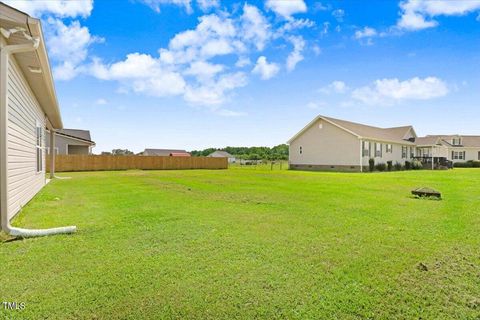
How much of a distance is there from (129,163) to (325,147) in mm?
19391

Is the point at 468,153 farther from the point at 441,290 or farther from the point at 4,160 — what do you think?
the point at 4,160

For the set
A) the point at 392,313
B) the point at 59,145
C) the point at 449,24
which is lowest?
the point at 392,313

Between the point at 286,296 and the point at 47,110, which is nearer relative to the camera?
the point at 286,296

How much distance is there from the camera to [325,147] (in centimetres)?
2942

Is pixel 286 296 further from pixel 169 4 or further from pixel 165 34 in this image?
pixel 165 34

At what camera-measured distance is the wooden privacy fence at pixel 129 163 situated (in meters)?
25.1

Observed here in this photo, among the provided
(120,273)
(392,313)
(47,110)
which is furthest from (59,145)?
(392,313)

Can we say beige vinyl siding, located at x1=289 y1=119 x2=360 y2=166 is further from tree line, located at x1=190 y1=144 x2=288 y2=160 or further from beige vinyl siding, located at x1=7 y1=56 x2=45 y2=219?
tree line, located at x1=190 y1=144 x2=288 y2=160

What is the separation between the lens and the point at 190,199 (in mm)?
8898

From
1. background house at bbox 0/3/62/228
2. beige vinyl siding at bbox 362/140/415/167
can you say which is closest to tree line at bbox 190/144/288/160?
beige vinyl siding at bbox 362/140/415/167

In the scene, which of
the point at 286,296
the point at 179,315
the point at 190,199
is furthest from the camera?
the point at 190,199

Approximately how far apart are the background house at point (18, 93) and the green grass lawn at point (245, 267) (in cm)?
88

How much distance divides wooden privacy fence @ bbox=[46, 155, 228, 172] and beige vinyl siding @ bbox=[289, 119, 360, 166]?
9.21m

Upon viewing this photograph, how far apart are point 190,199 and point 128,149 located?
214ft
